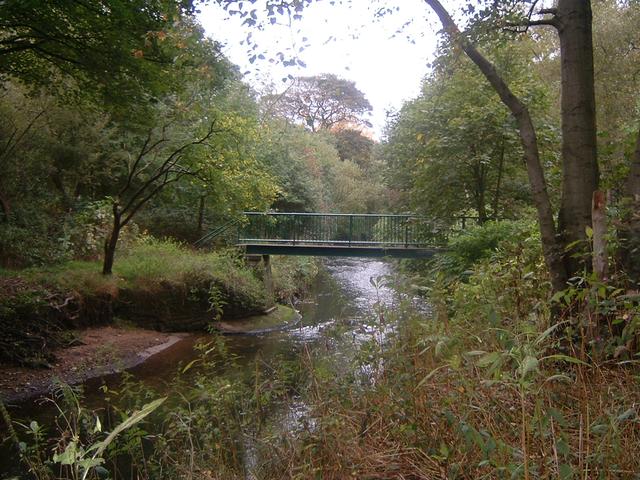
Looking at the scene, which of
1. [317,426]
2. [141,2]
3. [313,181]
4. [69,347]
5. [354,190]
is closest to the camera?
[317,426]

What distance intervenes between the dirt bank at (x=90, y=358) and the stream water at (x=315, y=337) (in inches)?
12.1

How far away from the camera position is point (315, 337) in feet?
42.5

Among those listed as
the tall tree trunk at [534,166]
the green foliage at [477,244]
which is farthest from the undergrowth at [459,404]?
the green foliage at [477,244]

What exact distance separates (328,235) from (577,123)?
14237mm

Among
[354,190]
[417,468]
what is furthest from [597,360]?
[354,190]

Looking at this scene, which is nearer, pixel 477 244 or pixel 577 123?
pixel 577 123

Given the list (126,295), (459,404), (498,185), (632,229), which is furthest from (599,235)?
(126,295)

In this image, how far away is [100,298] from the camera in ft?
42.1

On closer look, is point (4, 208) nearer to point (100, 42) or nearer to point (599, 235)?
point (100, 42)

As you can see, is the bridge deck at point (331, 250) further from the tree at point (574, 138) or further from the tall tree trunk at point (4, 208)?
the tree at point (574, 138)

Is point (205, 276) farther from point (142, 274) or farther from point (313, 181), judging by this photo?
point (313, 181)

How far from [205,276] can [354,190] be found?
2050 cm

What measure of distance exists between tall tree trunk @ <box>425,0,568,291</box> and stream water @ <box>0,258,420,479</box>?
52.2 inches

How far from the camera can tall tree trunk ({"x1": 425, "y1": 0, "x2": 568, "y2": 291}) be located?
14.5 ft
